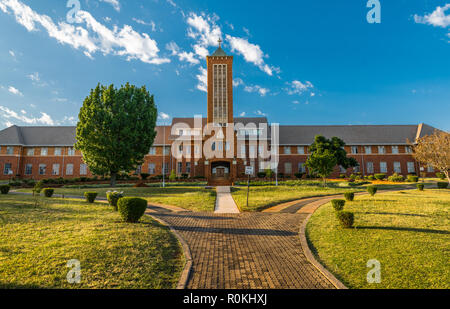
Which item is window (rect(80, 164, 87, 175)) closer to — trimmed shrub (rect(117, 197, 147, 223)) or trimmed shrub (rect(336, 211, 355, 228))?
trimmed shrub (rect(117, 197, 147, 223))

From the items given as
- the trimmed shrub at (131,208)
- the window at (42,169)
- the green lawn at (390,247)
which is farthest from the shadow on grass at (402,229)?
the window at (42,169)

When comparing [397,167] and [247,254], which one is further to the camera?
[397,167]

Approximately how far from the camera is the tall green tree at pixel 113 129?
2498 centimetres

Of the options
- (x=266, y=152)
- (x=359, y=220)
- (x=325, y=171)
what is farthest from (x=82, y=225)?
(x=266, y=152)

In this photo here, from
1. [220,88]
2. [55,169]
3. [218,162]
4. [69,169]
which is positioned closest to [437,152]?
[218,162]

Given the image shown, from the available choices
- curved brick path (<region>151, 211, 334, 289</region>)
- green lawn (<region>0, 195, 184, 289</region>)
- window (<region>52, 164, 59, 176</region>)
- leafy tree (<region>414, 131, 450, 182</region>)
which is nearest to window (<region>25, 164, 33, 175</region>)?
window (<region>52, 164, 59, 176</region>)

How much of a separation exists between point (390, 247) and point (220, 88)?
1369 inches

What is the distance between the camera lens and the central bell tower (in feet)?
122

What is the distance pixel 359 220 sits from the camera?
33.8 feet

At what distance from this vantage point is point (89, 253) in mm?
6250

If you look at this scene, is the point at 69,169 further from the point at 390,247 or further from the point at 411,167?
the point at 411,167

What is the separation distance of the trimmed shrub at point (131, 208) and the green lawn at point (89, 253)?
41 centimetres
